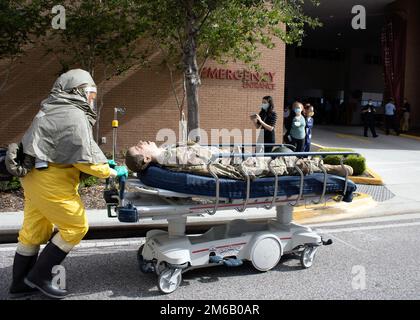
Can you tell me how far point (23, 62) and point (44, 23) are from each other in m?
3.01

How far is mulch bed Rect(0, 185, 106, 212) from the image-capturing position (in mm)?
8020

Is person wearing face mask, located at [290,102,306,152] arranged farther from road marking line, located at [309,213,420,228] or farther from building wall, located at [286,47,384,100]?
building wall, located at [286,47,384,100]

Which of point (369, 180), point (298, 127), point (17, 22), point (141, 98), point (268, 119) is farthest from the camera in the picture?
point (141, 98)

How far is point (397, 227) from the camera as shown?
7.24m

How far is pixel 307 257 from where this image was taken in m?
5.23

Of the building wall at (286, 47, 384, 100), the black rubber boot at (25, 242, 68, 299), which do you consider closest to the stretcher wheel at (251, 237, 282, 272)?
the black rubber boot at (25, 242, 68, 299)

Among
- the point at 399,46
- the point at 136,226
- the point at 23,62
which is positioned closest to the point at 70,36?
the point at 23,62

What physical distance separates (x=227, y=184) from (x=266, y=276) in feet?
3.81

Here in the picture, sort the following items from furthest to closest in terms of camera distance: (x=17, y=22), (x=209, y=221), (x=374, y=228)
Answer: (x=17, y=22) → (x=209, y=221) → (x=374, y=228)

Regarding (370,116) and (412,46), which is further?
(412,46)

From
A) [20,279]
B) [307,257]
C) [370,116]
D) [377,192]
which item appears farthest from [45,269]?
[370,116]

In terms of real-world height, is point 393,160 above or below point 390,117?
below

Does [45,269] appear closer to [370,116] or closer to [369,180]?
[369,180]

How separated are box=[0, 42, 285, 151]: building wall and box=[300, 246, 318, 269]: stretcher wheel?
415 inches
